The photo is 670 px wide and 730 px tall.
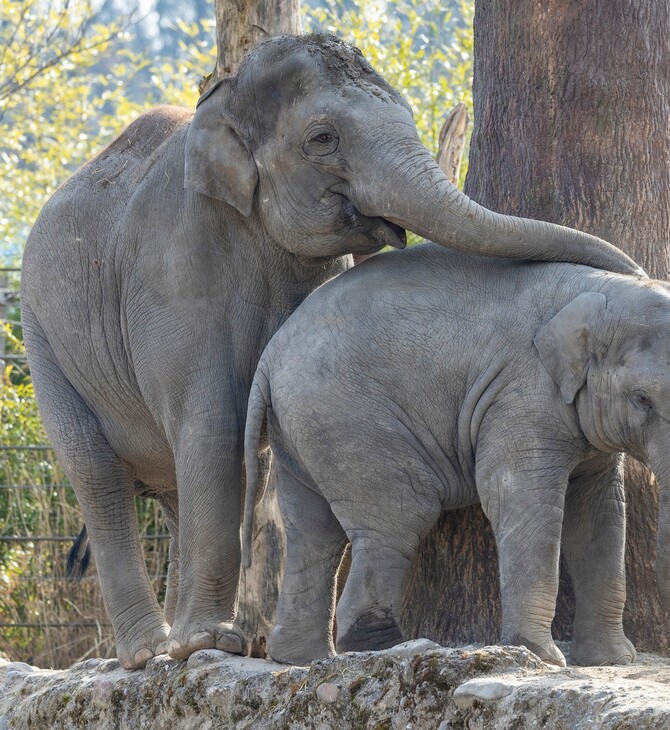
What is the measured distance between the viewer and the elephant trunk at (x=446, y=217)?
4730 millimetres

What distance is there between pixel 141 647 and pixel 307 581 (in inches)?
37.6

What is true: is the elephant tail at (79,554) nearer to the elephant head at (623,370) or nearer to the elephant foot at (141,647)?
the elephant foot at (141,647)

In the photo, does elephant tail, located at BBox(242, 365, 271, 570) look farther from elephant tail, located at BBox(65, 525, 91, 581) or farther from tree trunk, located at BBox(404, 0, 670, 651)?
elephant tail, located at BBox(65, 525, 91, 581)

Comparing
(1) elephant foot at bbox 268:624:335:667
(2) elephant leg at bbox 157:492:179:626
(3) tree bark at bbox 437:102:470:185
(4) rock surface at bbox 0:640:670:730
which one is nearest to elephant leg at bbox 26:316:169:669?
(4) rock surface at bbox 0:640:670:730

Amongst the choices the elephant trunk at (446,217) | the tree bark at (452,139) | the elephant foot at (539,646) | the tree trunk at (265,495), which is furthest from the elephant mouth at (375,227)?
the tree bark at (452,139)

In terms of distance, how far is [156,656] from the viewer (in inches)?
216

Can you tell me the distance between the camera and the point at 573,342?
14.6ft

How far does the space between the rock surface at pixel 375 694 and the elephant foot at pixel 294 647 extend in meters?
0.05

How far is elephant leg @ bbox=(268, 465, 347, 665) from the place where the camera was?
494 cm

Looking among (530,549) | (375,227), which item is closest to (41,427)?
(375,227)

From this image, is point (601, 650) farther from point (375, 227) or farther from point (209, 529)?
point (375, 227)

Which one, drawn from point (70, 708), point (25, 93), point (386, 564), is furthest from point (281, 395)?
point (25, 93)

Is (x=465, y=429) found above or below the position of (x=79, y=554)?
above

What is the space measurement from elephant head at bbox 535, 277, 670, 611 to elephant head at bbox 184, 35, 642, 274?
0.39 metres
